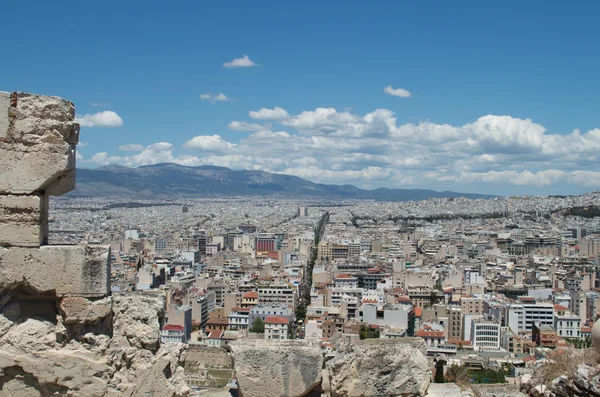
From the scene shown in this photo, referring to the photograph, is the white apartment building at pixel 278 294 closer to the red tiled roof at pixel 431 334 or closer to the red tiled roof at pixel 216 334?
the red tiled roof at pixel 216 334

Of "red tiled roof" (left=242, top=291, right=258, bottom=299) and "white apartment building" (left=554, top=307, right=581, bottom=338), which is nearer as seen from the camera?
"white apartment building" (left=554, top=307, right=581, bottom=338)

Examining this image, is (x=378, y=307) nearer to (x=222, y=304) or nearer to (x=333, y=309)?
(x=333, y=309)

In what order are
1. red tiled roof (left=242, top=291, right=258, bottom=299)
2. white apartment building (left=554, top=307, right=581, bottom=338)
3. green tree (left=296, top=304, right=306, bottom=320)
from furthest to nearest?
red tiled roof (left=242, top=291, right=258, bottom=299), green tree (left=296, top=304, right=306, bottom=320), white apartment building (left=554, top=307, right=581, bottom=338)

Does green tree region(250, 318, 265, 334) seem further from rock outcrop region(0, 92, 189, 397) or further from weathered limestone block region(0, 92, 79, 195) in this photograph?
weathered limestone block region(0, 92, 79, 195)

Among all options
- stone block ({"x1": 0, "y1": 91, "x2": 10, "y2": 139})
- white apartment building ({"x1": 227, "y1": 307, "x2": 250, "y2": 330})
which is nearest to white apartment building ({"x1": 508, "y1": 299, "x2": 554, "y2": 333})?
white apartment building ({"x1": 227, "y1": 307, "x2": 250, "y2": 330})

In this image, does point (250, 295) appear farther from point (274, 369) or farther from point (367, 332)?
point (274, 369)

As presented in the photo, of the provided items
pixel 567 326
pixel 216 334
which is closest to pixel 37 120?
pixel 216 334

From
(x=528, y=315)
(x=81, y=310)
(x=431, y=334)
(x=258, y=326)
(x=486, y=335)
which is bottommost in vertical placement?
(x=486, y=335)
